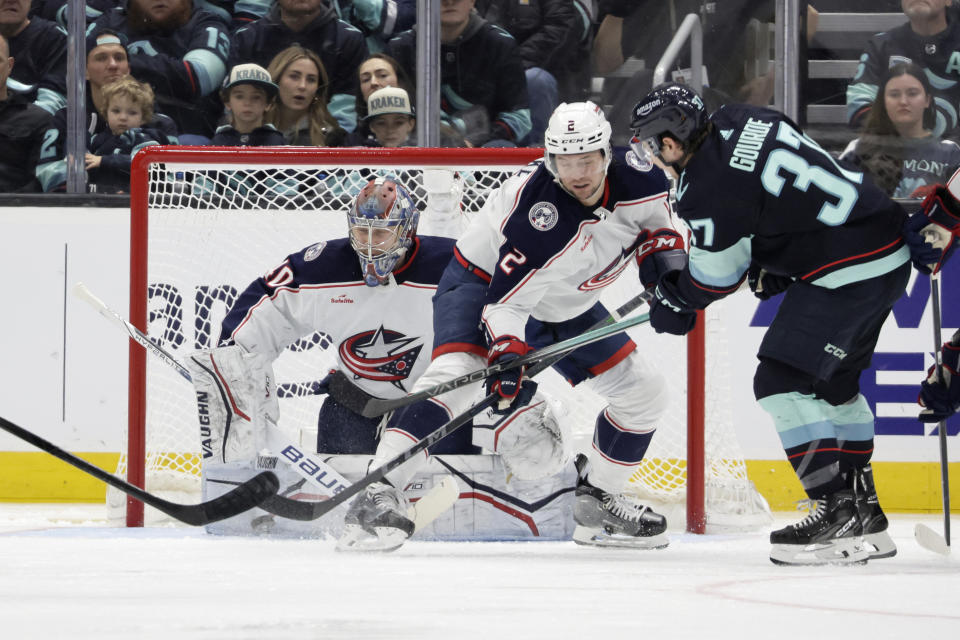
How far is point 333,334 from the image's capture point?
3.14m

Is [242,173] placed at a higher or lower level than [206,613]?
higher

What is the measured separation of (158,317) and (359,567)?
149 cm

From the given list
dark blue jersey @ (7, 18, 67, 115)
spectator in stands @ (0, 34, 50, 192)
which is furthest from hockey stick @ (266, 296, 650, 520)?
dark blue jersey @ (7, 18, 67, 115)

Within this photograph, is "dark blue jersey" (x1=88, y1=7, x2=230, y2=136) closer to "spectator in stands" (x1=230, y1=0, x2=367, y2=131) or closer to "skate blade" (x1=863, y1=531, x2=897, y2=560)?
"spectator in stands" (x1=230, y1=0, x2=367, y2=131)

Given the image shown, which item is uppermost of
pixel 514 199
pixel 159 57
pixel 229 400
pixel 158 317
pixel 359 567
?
pixel 159 57

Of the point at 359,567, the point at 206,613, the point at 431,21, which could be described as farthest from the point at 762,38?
the point at 206,613

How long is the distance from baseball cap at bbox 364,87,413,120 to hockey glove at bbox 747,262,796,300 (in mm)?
1763

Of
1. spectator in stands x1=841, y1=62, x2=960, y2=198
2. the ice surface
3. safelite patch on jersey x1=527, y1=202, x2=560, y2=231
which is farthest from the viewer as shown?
spectator in stands x1=841, y1=62, x2=960, y2=198

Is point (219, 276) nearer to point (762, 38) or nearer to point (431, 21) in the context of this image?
point (431, 21)

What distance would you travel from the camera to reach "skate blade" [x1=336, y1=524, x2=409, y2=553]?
8.57 ft

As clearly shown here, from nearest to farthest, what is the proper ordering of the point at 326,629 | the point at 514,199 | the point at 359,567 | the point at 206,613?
the point at 326,629 → the point at 206,613 → the point at 359,567 → the point at 514,199

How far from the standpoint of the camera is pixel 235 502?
8.98ft

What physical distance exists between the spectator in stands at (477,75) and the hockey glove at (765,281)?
5.26 feet

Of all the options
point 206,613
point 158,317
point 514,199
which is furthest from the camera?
point 158,317
